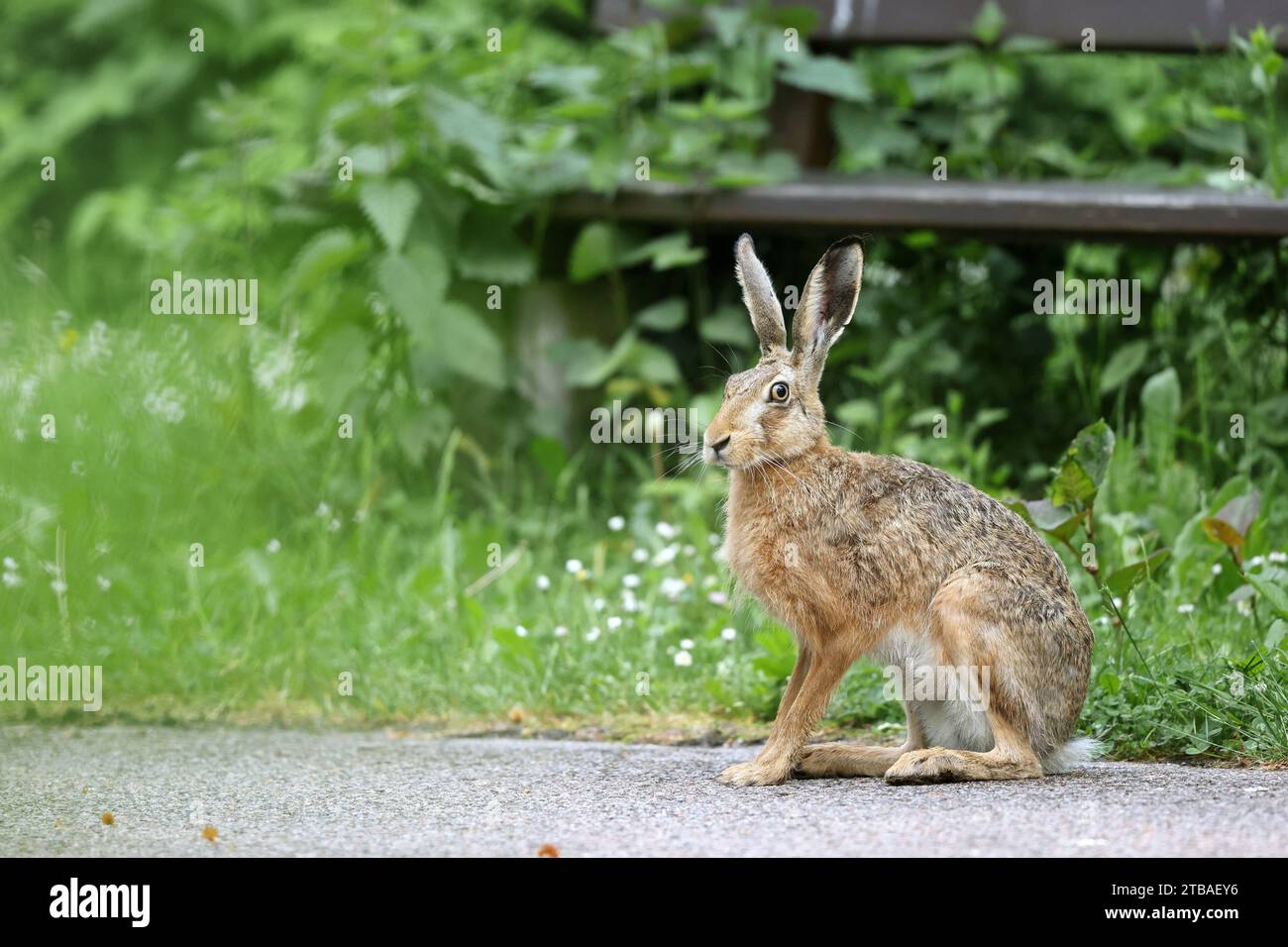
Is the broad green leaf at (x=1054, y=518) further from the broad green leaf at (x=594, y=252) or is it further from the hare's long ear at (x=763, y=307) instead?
the broad green leaf at (x=594, y=252)

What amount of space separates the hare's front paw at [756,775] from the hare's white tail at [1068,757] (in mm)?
638

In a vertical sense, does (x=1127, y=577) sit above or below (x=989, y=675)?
above

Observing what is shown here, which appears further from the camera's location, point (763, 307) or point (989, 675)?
point (763, 307)

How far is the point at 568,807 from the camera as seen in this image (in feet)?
12.0

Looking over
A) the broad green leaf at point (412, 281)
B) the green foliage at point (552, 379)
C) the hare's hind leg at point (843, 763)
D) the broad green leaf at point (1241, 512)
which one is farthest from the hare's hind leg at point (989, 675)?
the broad green leaf at point (412, 281)

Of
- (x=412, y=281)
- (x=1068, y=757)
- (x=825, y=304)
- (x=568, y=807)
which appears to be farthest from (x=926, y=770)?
(x=412, y=281)

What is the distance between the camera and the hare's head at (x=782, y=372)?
407 centimetres

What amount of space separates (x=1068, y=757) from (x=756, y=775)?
781 millimetres

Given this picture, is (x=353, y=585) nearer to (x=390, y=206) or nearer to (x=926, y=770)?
(x=390, y=206)

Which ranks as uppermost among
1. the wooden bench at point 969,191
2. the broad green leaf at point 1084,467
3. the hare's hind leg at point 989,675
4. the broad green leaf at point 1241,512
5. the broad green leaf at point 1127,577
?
the wooden bench at point 969,191

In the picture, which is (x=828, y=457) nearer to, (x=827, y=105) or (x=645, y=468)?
(x=645, y=468)

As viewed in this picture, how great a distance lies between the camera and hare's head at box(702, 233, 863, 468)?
4.07 meters

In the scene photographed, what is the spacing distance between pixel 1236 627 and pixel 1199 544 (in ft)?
1.36

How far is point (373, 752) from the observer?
4.54 m
